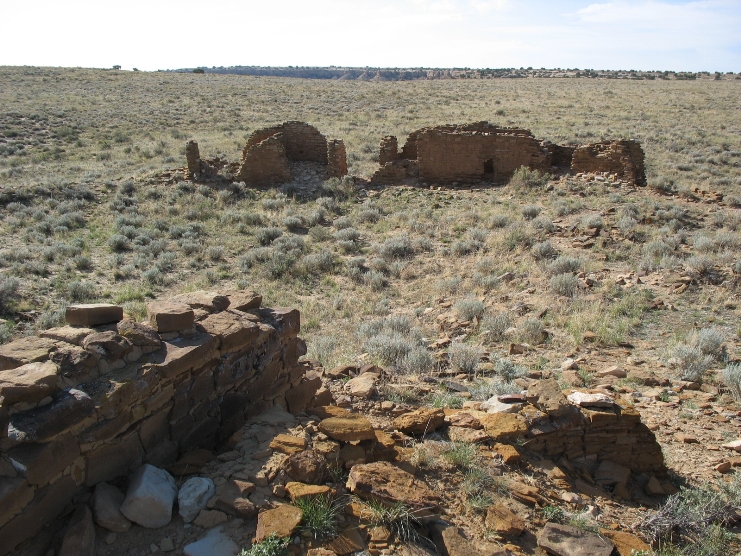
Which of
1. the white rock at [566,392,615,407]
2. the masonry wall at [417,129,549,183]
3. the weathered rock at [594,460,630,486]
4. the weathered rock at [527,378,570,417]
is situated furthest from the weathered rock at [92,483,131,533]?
the masonry wall at [417,129,549,183]

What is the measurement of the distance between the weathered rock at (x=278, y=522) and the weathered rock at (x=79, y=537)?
0.88 m

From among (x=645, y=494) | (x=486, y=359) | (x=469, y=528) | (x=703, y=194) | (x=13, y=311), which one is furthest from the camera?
(x=703, y=194)

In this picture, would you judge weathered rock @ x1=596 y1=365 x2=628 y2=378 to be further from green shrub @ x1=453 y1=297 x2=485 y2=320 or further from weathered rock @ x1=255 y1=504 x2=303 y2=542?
weathered rock @ x1=255 y1=504 x2=303 y2=542

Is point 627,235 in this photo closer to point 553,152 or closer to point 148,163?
point 553,152

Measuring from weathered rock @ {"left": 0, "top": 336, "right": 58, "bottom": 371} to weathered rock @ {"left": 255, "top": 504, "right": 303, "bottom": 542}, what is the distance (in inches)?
66.1

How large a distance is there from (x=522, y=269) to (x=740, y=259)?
137 inches

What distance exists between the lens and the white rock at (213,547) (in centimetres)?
273

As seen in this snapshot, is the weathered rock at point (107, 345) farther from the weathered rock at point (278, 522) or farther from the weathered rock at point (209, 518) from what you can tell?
the weathered rock at point (278, 522)

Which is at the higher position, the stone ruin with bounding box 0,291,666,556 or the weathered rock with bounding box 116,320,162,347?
the weathered rock with bounding box 116,320,162,347

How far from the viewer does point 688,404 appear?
16.8ft

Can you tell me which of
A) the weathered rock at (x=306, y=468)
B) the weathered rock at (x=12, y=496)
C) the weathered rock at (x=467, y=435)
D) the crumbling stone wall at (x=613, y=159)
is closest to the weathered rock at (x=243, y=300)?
the weathered rock at (x=306, y=468)

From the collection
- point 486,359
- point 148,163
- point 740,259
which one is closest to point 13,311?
point 486,359

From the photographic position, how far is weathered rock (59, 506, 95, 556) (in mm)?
2684

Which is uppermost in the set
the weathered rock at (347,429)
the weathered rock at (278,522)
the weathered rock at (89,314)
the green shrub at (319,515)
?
the weathered rock at (89,314)
